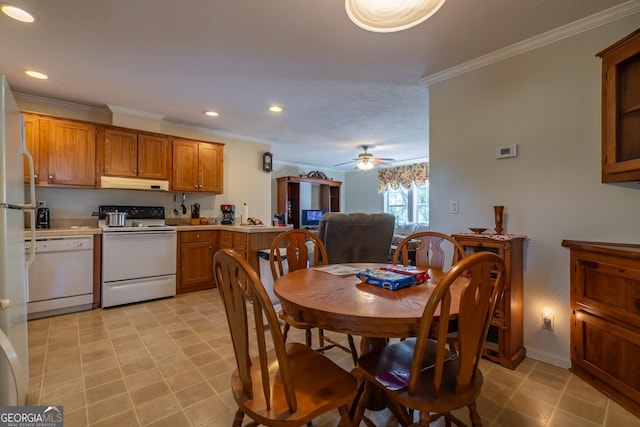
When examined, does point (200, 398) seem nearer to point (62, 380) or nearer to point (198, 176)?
point (62, 380)

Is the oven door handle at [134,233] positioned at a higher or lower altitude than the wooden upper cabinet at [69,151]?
lower

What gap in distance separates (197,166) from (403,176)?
5.02 m

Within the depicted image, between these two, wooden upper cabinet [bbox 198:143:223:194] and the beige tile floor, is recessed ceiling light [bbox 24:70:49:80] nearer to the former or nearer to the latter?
wooden upper cabinet [bbox 198:143:223:194]

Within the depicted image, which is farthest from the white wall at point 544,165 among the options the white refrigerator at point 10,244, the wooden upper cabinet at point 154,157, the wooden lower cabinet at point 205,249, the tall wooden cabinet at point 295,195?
the tall wooden cabinet at point 295,195

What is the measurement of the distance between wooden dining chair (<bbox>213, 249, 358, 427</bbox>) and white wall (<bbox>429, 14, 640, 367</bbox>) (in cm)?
189

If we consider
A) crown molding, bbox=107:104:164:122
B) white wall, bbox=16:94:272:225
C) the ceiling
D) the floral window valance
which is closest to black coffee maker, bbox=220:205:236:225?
white wall, bbox=16:94:272:225

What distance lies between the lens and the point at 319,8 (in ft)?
6.07

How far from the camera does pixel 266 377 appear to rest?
0.94 meters

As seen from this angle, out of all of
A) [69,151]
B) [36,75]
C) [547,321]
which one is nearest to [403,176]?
[547,321]

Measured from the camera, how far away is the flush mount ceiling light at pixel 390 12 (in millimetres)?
1364

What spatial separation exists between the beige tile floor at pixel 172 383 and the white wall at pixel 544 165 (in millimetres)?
472

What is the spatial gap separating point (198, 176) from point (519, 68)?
3.93 metres

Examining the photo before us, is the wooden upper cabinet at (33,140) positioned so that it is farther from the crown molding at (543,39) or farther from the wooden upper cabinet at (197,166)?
the crown molding at (543,39)

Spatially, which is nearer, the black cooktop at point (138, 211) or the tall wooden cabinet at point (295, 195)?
the black cooktop at point (138, 211)
